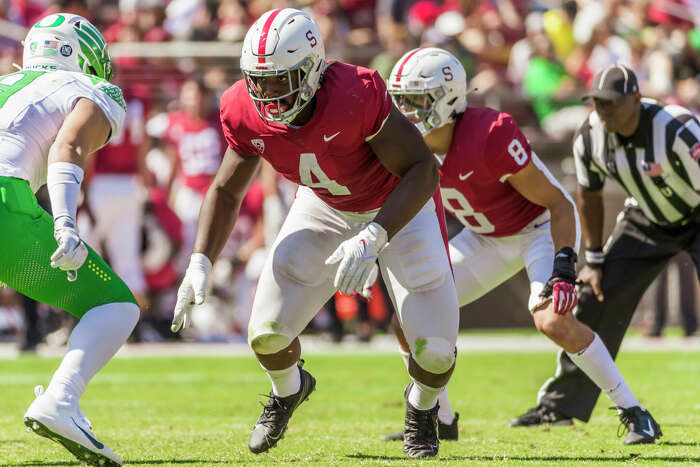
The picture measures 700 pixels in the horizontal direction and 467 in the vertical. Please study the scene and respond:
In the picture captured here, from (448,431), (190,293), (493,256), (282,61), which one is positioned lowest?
(448,431)

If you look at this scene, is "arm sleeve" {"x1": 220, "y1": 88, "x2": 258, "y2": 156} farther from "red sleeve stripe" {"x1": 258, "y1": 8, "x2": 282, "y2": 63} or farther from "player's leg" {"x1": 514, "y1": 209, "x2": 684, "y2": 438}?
"player's leg" {"x1": 514, "y1": 209, "x2": 684, "y2": 438}

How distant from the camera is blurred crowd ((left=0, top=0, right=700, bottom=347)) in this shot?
1096 centimetres

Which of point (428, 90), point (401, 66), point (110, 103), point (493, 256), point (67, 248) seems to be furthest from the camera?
A: point (493, 256)

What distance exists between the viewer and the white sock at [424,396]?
5008 millimetres

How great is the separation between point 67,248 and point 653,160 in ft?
10.9

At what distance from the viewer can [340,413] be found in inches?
258

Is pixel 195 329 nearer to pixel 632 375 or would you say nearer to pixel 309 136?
pixel 632 375

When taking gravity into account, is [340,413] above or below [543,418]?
below

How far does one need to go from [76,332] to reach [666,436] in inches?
114

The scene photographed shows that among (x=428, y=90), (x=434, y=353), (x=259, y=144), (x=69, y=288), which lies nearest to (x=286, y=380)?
(x=434, y=353)

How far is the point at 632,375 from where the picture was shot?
27.6 feet

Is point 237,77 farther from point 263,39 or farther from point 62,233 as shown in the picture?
→ point 62,233

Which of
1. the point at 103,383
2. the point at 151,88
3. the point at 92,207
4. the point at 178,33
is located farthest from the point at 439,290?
the point at 178,33

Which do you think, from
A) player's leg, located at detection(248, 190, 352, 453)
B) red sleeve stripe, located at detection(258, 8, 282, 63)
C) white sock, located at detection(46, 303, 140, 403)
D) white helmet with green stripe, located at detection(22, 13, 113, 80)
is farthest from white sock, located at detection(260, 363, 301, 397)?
white helmet with green stripe, located at detection(22, 13, 113, 80)
